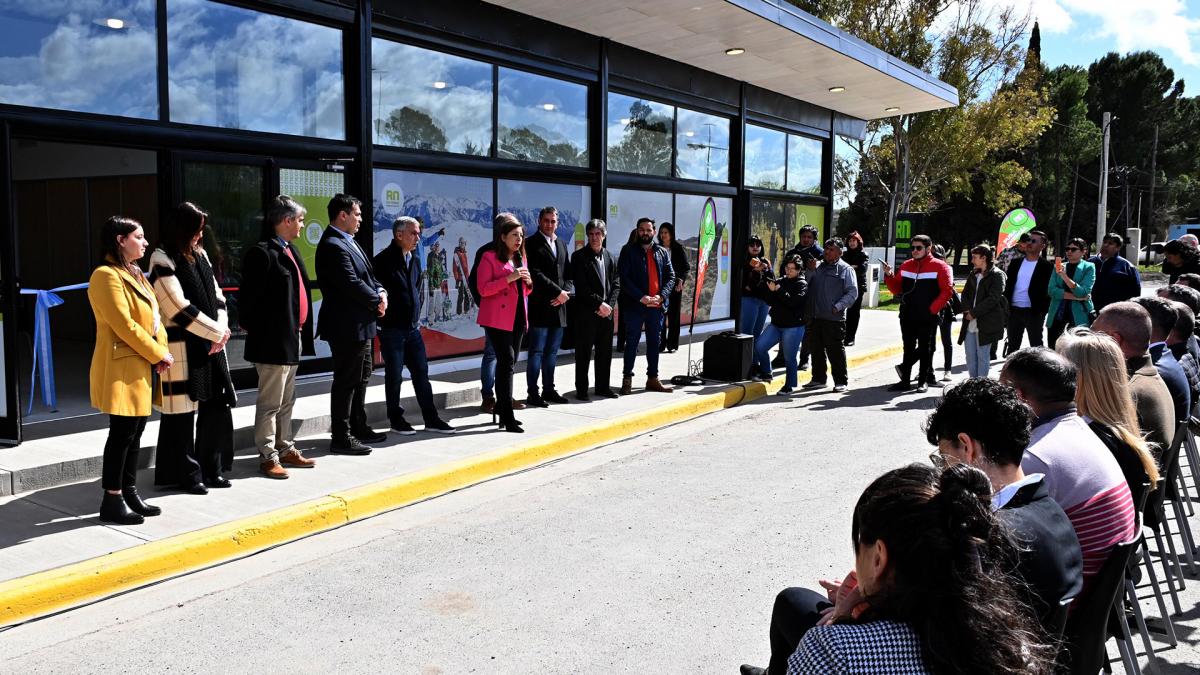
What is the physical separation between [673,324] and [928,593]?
1194 centimetres

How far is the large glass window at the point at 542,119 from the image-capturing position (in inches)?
468

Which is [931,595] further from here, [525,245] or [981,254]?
[981,254]

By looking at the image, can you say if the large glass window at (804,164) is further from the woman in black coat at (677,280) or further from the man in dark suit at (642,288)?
the man in dark suit at (642,288)

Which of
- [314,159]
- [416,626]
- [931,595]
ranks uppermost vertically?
[314,159]

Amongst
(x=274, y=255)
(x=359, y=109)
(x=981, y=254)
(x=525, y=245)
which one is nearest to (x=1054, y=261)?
(x=981, y=254)

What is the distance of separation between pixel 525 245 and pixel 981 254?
5013 mm

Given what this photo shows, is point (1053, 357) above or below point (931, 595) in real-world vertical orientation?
above

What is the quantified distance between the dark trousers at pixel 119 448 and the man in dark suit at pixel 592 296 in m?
4.84

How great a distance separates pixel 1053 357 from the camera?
11.4 feet

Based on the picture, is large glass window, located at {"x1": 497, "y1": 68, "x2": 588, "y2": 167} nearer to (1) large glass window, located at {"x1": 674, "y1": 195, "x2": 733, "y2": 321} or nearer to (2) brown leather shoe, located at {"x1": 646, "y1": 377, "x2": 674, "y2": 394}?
(1) large glass window, located at {"x1": 674, "y1": 195, "x2": 733, "y2": 321}

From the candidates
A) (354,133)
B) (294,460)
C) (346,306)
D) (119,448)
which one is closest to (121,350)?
(119,448)

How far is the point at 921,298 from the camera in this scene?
36.3 ft

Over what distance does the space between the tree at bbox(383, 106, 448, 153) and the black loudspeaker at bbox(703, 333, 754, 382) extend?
13.0 feet

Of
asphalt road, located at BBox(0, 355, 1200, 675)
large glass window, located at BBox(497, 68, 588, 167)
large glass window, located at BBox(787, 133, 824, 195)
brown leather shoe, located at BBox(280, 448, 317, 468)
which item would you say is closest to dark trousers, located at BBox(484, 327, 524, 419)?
asphalt road, located at BBox(0, 355, 1200, 675)
